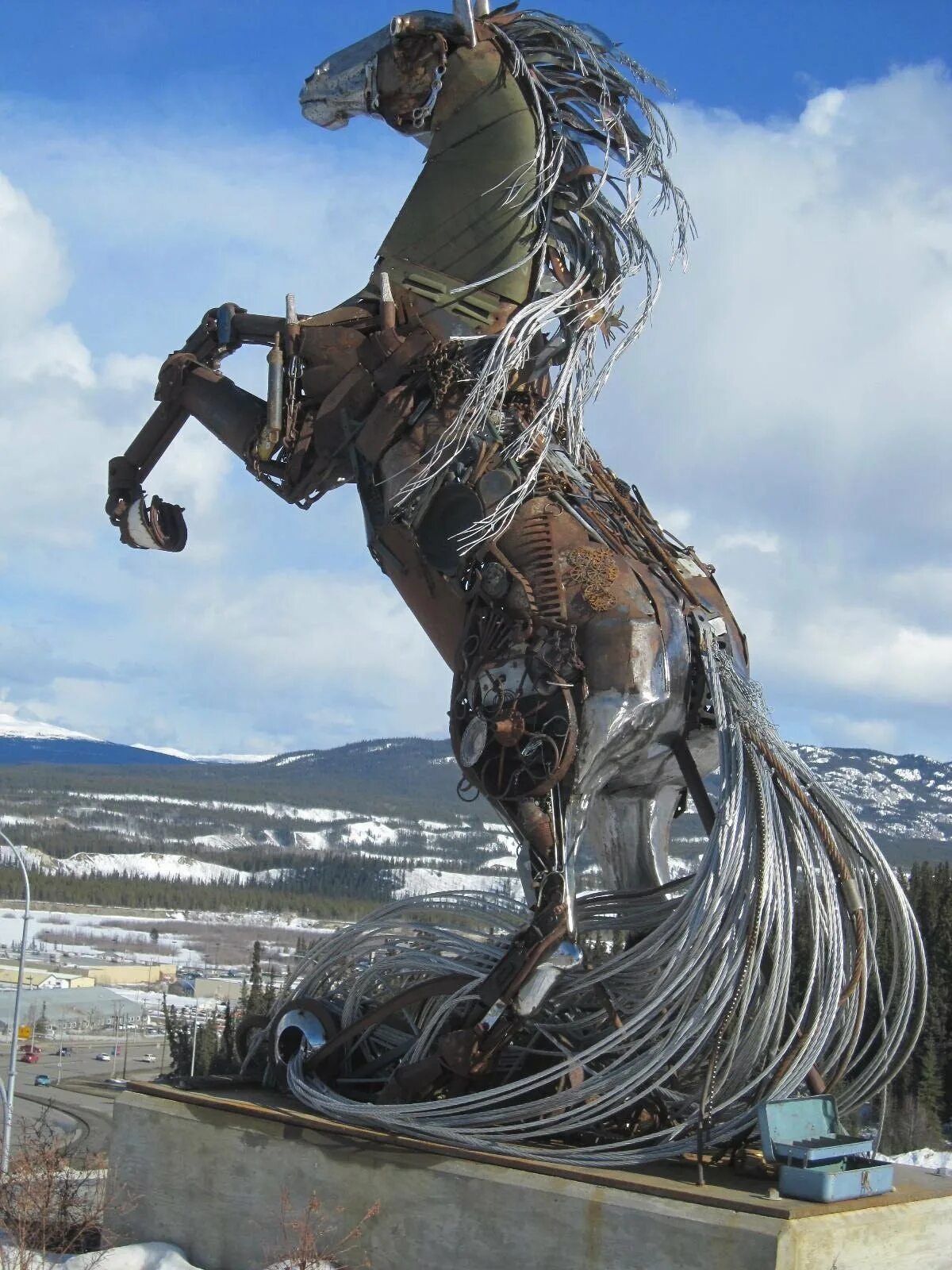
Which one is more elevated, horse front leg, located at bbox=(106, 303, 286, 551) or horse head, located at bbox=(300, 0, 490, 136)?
horse head, located at bbox=(300, 0, 490, 136)

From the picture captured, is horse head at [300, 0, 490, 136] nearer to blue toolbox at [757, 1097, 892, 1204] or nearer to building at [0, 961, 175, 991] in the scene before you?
blue toolbox at [757, 1097, 892, 1204]

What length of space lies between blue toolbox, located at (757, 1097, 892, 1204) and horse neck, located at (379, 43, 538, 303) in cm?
548

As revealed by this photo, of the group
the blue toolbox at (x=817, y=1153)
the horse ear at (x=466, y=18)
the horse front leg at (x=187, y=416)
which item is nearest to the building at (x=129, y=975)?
the horse front leg at (x=187, y=416)

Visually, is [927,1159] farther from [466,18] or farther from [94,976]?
[94,976]

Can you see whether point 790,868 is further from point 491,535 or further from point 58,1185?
point 58,1185

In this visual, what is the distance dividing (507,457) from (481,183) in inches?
78.5

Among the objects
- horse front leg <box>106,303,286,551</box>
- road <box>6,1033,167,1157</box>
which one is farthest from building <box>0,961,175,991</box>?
horse front leg <box>106,303,286,551</box>

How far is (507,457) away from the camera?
32.0 feet

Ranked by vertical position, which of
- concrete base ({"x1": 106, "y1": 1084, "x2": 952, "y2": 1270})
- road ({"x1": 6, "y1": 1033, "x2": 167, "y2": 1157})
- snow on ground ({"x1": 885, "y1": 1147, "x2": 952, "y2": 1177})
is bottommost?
road ({"x1": 6, "y1": 1033, "x2": 167, "y2": 1157})

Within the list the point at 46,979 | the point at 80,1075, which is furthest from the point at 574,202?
the point at 46,979

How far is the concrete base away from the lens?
24.7 ft

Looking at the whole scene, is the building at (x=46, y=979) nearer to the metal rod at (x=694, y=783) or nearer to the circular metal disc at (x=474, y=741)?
the circular metal disc at (x=474, y=741)

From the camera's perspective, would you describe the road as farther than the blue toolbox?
Yes

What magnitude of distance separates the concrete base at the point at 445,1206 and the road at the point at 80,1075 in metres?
7.60
